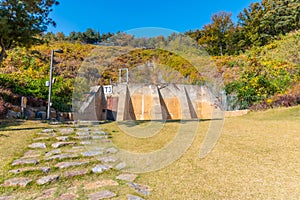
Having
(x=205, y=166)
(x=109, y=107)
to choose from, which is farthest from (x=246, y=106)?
(x=205, y=166)

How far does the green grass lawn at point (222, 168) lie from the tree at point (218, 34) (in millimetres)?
14462

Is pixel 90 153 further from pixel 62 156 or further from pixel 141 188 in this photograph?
pixel 141 188

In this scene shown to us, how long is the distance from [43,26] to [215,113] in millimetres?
7840

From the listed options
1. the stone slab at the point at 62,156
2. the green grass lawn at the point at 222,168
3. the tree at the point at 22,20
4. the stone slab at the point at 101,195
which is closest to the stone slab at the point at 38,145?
the green grass lawn at the point at 222,168

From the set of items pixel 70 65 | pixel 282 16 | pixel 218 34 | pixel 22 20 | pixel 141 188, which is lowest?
pixel 141 188

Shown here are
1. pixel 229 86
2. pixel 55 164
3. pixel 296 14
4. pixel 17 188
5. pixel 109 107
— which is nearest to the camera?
pixel 17 188

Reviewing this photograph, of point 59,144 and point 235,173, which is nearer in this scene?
point 235,173

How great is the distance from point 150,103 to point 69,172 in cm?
723

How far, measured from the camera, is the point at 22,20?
19.2ft

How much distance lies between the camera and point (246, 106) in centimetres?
1038

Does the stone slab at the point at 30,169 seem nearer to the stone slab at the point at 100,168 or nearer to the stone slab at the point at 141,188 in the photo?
the stone slab at the point at 100,168

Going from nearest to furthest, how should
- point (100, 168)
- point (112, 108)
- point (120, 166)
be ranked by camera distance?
point (100, 168) → point (120, 166) → point (112, 108)

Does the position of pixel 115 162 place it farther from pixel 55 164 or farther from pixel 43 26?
pixel 43 26

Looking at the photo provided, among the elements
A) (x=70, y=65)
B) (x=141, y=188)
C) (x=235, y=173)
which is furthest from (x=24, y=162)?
(x=70, y=65)
